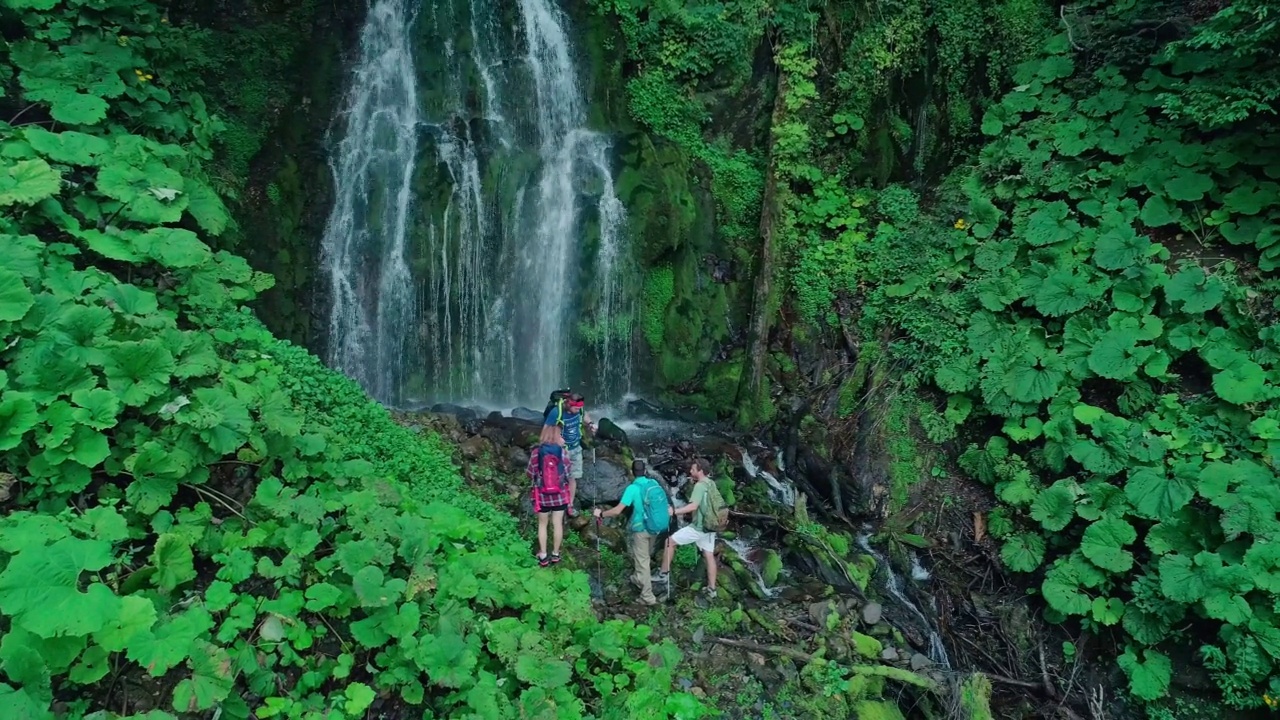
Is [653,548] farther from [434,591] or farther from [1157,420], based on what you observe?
[1157,420]

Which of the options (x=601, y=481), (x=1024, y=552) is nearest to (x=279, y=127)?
(x=601, y=481)

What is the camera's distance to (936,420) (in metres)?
7.44

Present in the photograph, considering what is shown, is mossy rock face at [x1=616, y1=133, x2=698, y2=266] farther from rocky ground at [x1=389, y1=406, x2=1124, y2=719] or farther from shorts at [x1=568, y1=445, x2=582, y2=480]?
shorts at [x1=568, y1=445, x2=582, y2=480]

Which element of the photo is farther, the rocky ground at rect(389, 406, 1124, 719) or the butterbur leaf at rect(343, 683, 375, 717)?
the rocky ground at rect(389, 406, 1124, 719)

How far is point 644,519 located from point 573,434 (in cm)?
117

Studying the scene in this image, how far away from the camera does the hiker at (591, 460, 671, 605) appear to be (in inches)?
215

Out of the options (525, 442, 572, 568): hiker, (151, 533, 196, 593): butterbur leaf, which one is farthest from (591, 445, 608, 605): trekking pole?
(151, 533, 196, 593): butterbur leaf

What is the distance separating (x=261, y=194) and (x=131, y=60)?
2.75m

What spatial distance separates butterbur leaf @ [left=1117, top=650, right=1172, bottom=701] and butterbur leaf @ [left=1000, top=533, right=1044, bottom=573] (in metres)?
0.95

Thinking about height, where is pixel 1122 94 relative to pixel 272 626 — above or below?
above

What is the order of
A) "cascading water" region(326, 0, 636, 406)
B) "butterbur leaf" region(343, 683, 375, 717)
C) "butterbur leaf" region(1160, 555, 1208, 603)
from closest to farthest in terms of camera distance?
"butterbur leaf" region(343, 683, 375, 717), "butterbur leaf" region(1160, 555, 1208, 603), "cascading water" region(326, 0, 636, 406)

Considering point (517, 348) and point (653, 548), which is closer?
point (653, 548)

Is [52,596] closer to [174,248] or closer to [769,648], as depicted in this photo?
[174,248]

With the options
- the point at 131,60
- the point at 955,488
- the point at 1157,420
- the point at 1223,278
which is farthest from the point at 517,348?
the point at 1223,278
